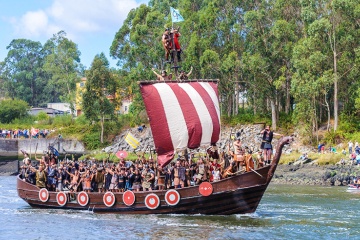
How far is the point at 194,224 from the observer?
89.6ft

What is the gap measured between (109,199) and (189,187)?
3930mm

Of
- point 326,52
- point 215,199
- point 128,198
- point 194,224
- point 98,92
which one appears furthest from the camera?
point 98,92

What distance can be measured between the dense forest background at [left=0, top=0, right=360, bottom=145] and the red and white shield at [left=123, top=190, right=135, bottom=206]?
29.4 metres

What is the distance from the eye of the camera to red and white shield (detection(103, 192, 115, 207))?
3012 cm

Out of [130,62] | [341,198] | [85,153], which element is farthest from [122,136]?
[341,198]

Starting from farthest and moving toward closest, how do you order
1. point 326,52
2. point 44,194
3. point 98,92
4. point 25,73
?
point 25,73 < point 98,92 < point 326,52 < point 44,194

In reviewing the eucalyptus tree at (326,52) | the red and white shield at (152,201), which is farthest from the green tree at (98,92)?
the red and white shield at (152,201)

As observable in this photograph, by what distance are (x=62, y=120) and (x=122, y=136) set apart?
1199 cm

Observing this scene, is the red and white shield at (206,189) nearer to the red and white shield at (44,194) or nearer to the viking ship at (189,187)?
the viking ship at (189,187)

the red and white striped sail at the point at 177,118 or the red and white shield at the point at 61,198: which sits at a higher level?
the red and white striped sail at the point at 177,118

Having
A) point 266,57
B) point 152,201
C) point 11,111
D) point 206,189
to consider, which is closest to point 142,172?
point 152,201

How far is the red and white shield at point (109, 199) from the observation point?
30.1m

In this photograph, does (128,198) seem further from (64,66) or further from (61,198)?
(64,66)

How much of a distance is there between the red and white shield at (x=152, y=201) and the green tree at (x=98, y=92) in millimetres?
41243
